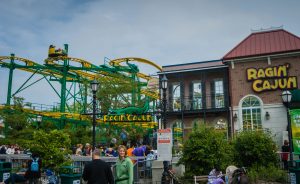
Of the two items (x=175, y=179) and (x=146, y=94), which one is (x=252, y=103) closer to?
(x=175, y=179)

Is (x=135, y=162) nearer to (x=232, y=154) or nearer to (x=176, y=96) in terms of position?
(x=232, y=154)

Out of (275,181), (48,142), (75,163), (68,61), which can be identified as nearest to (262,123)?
(275,181)

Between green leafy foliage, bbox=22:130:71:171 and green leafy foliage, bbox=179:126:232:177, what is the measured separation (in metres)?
4.81

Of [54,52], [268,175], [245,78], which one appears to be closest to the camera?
[268,175]

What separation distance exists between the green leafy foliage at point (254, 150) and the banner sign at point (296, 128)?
3.09ft

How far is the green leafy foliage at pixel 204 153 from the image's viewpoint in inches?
524

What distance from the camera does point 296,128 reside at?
14977 mm

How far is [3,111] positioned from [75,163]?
26.2 m

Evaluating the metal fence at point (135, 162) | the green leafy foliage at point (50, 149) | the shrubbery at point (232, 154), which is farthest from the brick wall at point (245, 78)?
the green leafy foliage at point (50, 149)

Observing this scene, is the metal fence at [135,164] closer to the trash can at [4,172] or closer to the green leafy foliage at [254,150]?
the green leafy foliage at [254,150]

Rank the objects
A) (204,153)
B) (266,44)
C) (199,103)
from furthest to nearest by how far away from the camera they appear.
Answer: (199,103)
(266,44)
(204,153)

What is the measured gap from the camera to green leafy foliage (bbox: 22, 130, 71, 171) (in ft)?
37.7

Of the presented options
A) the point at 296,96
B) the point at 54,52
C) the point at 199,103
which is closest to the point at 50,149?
the point at 199,103

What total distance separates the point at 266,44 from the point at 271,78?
2658mm
